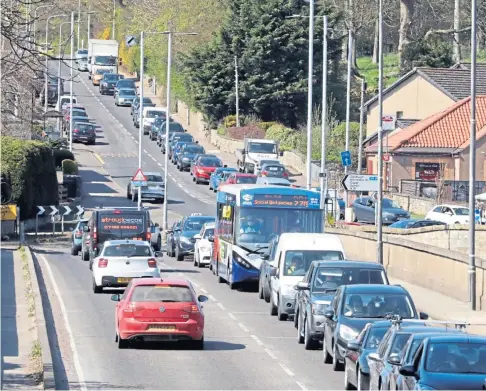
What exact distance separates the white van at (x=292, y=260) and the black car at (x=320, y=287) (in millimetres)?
2271

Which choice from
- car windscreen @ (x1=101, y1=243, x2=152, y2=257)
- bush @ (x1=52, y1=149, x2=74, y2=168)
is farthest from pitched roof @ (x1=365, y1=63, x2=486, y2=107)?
car windscreen @ (x1=101, y1=243, x2=152, y2=257)

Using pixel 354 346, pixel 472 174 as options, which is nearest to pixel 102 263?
pixel 472 174

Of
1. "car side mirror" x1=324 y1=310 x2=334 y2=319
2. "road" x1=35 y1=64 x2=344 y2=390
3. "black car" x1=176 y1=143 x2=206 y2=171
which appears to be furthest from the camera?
"black car" x1=176 y1=143 x2=206 y2=171

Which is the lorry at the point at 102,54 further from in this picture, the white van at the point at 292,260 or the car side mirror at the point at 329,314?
the car side mirror at the point at 329,314

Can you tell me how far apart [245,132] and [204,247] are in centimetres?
5095

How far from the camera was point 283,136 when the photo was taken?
90.1 metres

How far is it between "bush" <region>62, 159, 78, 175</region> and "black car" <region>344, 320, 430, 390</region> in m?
60.6

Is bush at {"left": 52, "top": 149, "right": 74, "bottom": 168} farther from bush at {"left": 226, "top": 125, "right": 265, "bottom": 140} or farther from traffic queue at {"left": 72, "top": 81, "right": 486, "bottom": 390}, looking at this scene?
traffic queue at {"left": 72, "top": 81, "right": 486, "bottom": 390}

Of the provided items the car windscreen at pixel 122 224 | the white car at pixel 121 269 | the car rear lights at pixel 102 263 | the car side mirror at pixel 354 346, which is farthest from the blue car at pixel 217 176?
the car side mirror at pixel 354 346

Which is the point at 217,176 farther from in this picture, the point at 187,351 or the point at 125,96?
the point at 187,351

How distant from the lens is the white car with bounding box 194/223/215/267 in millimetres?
43000

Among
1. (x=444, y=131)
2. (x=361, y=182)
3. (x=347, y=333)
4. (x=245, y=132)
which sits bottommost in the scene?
(x=347, y=333)

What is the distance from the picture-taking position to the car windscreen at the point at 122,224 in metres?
41.6

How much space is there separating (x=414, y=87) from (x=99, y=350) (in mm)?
64259
